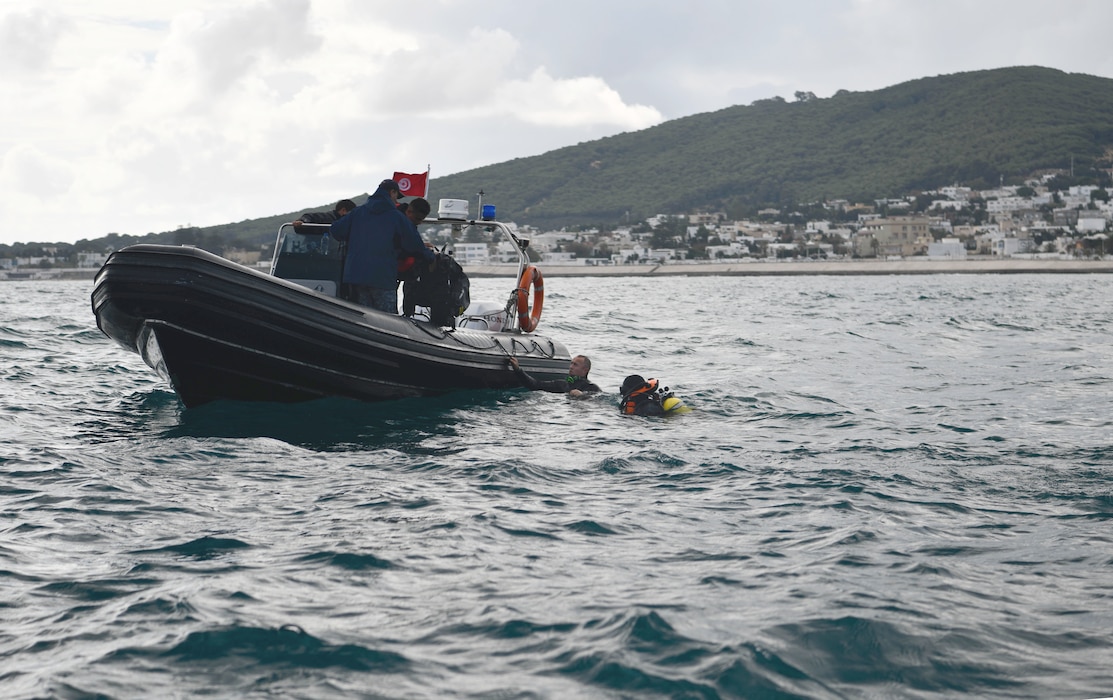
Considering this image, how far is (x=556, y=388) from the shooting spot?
41.4 feet

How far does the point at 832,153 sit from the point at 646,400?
6927 inches

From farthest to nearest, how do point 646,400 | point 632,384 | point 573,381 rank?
point 573,381
point 632,384
point 646,400

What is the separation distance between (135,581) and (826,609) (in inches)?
124

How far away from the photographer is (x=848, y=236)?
482ft

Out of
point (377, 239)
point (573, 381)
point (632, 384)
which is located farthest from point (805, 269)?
point (377, 239)

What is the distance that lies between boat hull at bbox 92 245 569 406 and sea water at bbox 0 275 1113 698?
0.96 ft

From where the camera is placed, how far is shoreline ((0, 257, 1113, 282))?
99.1 m

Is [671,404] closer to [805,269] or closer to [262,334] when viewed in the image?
[262,334]

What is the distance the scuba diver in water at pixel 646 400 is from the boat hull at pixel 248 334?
1.95m

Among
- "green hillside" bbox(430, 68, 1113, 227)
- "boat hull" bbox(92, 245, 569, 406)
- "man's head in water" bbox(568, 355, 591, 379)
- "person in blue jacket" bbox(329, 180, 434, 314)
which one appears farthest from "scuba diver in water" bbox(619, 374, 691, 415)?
"green hillside" bbox(430, 68, 1113, 227)

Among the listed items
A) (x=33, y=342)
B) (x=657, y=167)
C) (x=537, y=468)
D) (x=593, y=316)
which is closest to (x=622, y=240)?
(x=657, y=167)

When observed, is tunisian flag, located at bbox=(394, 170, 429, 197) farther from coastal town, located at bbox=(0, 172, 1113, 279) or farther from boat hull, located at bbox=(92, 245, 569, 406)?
coastal town, located at bbox=(0, 172, 1113, 279)

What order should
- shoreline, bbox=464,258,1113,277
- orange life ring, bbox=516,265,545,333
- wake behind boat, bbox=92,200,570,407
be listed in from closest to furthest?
wake behind boat, bbox=92,200,570,407 → orange life ring, bbox=516,265,545,333 → shoreline, bbox=464,258,1113,277

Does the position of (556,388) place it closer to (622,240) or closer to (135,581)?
(135,581)
